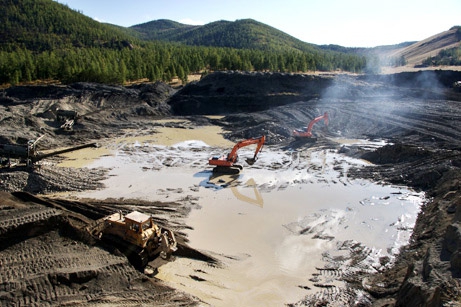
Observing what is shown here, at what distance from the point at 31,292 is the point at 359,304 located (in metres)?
7.34

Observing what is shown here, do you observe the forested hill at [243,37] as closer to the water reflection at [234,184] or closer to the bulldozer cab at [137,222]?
the water reflection at [234,184]

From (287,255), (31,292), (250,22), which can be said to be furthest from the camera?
(250,22)

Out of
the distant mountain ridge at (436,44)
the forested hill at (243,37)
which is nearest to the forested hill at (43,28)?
the forested hill at (243,37)

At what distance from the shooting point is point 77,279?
838 cm

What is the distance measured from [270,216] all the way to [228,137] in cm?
1319

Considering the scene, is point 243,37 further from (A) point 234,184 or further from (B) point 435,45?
(A) point 234,184

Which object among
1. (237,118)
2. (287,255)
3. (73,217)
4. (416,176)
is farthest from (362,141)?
(73,217)

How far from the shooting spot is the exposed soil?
27.4 ft

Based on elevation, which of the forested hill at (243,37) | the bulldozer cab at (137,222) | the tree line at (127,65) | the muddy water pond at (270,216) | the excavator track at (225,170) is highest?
the forested hill at (243,37)

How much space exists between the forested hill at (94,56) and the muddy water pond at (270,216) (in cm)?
2625

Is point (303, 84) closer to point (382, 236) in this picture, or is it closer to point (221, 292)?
point (382, 236)

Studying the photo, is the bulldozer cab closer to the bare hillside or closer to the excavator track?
the excavator track

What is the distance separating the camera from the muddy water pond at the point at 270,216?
1022cm

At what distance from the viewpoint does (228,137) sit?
88.6ft
